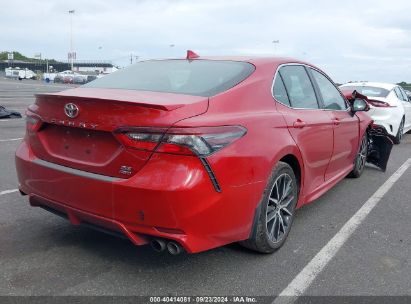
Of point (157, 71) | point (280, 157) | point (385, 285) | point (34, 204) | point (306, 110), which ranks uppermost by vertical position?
point (157, 71)

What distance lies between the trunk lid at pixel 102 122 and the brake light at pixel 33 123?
1.3 inches

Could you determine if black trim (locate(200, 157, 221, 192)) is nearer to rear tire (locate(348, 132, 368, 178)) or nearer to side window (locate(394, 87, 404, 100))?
rear tire (locate(348, 132, 368, 178))

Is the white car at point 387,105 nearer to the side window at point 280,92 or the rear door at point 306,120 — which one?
the rear door at point 306,120

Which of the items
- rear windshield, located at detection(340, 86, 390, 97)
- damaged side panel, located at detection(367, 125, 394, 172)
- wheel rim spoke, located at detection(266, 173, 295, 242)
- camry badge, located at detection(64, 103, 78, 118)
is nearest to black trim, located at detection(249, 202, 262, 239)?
wheel rim spoke, located at detection(266, 173, 295, 242)

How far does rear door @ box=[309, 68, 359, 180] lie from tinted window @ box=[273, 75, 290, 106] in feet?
2.97

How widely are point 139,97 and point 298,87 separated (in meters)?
1.78

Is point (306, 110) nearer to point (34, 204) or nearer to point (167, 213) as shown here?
point (167, 213)

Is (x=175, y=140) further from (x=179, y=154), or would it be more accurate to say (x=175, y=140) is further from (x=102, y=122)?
(x=102, y=122)

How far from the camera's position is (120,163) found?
9.51 feet

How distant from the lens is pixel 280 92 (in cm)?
385

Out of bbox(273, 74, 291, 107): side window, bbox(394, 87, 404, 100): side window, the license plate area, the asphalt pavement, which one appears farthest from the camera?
bbox(394, 87, 404, 100): side window

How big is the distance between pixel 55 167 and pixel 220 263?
1418mm

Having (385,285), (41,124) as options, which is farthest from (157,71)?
(385,285)

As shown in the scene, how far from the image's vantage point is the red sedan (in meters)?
2.80
